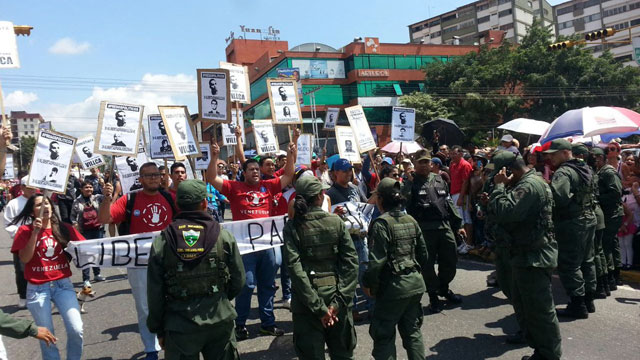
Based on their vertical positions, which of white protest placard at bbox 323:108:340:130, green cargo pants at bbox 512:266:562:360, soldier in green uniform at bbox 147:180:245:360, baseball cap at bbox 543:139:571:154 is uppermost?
white protest placard at bbox 323:108:340:130

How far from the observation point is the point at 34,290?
447 cm

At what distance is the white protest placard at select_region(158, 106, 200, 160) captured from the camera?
6371 millimetres

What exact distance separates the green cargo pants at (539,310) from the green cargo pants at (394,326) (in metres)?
1.11

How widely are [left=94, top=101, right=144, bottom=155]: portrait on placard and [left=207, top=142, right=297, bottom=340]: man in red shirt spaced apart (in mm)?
1103

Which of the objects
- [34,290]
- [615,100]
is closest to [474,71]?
[615,100]

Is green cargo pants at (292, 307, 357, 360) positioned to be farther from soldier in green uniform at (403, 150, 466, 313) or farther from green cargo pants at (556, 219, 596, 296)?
green cargo pants at (556, 219, 596, 296)

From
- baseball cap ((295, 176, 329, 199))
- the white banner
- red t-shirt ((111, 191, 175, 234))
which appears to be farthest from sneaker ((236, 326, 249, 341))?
baseball cap ((295, 176, 329, 199))

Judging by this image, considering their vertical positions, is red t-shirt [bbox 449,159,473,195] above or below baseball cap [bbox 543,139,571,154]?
below

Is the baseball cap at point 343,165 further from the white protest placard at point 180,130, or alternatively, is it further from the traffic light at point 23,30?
the traffic light at point 23,30

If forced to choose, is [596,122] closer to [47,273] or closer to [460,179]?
[460,179]

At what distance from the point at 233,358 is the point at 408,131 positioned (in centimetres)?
721

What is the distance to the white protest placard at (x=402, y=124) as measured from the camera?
9828mm

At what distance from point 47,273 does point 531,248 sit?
4.52 m

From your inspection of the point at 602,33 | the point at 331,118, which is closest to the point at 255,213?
the point at 331,118
